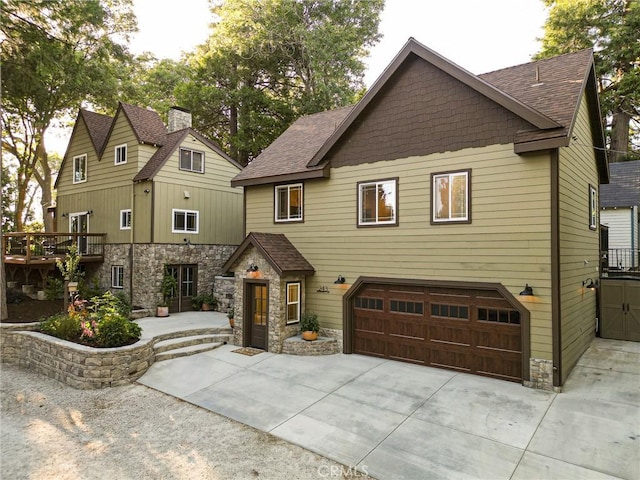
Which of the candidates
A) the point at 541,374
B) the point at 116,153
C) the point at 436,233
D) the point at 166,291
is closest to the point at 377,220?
the point at 436,233

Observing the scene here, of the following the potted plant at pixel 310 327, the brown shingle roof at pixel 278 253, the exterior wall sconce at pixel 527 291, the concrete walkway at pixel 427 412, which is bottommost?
the concrete walkway at pixel 427 412

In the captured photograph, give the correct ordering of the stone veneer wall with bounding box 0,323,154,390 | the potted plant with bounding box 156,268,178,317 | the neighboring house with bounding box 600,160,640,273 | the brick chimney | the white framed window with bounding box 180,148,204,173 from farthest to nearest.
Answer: the brick chimney < the neighboring house with bounding box 600,160,640,273 < the white framed window with bounding box 180,148,204,173 < the potted plant with bounding box 156,268,178,317 < the stone veneer wall with bounding box 0,323,154,390

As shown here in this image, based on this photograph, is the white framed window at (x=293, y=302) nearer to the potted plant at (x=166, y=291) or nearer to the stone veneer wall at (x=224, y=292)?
the stone veneer wall at (x=224, y=292)

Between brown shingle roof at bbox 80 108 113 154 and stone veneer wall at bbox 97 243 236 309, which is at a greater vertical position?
brown shingle roof at bbox 80 108 113 154

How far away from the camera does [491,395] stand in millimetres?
7672

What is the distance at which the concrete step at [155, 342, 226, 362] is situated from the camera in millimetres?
10111

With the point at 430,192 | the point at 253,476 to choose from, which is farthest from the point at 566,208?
the point at 253,476

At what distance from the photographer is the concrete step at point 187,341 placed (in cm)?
1045

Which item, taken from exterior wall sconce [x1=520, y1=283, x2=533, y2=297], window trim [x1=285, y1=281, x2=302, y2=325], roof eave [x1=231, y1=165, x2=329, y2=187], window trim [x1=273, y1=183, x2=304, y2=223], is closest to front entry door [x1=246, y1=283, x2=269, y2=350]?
window trim [x1=285, y1=281, x2=302, y2=325]

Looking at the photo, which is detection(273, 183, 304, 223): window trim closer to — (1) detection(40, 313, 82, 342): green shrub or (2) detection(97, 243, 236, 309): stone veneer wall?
(2) detection(97, 243, 236, 309): stone veneer wall

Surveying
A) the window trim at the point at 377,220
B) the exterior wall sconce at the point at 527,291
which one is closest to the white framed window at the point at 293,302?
the window trim at the point at 377,220

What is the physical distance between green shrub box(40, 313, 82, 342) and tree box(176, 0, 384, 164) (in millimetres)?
16545

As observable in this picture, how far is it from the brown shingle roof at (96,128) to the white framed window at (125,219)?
3.51 meters

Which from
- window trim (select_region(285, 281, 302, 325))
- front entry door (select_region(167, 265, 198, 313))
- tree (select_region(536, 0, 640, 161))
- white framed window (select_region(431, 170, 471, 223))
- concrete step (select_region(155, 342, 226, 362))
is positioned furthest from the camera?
tree (select_region(536, 0, 640, 161))
